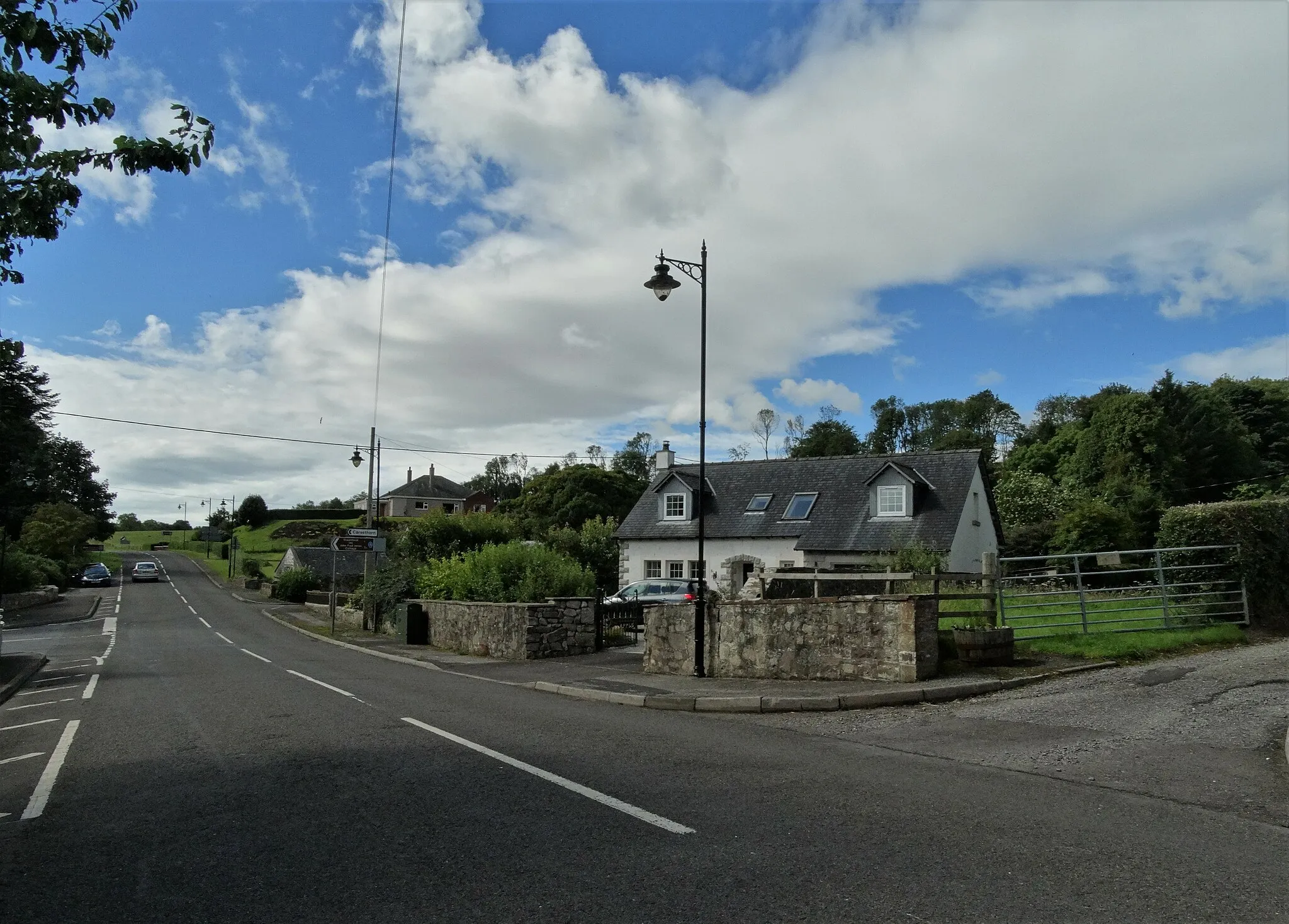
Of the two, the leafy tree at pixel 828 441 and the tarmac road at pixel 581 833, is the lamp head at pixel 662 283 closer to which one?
the tarmac road at pixel 581 833

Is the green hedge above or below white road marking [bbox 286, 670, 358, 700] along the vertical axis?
above

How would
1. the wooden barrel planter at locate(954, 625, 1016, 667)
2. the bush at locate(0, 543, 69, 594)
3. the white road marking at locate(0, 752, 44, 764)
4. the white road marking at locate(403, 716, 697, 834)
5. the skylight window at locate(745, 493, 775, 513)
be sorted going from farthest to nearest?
1. the bush at locate(0, 543, 69, 594)
2. the skylight window at locate(745, 493, 775, 513)
3. the wooden barrel planter at locate(954, 625, 1016, 667)
4. the white road marking at locate(0, 752, 44, 764)
5. the white road marking at locate(403, 716, 697, 834)

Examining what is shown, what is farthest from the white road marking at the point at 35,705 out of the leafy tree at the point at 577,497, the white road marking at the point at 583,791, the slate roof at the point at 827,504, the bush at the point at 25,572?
the leafy tree at the point at 577,497

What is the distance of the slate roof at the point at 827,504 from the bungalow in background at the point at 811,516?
41 millimetres

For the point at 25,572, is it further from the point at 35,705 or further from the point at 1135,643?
the point at 1135,643

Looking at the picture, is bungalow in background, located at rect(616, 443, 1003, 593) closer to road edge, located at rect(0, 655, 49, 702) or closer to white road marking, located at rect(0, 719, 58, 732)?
road edge, located at rect(0, 655, 49, 702)

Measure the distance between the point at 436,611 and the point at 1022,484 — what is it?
3610 cm

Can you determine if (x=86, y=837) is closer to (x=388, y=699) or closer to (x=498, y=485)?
(x=388, y=699)

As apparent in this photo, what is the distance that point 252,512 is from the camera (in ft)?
373

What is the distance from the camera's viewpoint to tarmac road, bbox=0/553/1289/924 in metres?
4.36

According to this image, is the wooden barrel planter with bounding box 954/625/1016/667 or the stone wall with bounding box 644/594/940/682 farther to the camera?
the wooden barrel planter with bounding box 954/625/1016/667

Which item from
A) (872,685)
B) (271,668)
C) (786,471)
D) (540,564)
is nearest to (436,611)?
(540,564)

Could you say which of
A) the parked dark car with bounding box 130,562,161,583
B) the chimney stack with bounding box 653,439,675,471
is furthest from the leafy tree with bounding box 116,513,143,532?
the chimney stack with bounding box 653,439,675,471

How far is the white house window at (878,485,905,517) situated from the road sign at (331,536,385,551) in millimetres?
19212
